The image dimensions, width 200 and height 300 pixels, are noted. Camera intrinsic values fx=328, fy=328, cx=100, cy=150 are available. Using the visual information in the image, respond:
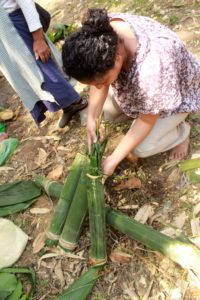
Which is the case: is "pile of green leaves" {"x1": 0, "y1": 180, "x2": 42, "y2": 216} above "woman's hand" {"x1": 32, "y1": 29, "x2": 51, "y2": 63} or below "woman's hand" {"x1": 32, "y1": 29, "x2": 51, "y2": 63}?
below

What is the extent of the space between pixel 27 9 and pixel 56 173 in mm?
1287

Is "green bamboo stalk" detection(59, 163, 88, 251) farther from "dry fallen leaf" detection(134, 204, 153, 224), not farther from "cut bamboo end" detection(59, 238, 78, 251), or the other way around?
"dry fallen leaf" detection(134, 204, 153, 224)

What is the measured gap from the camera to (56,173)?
2.76 m

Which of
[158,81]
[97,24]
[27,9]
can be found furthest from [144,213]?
[27,9]

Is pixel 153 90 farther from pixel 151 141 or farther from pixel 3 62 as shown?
pixel 3 62

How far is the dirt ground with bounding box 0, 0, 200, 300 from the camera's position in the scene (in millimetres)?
1976

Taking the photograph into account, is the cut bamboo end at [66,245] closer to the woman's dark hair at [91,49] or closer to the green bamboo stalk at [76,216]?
the green bamboo stalk at [76,216]

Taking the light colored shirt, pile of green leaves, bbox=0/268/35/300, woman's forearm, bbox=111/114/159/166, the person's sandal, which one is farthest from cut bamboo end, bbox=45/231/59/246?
the light colored shirt

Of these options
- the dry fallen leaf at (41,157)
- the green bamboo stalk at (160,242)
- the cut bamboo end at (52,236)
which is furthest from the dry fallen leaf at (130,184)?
the dry fallen leaf at (41,157)

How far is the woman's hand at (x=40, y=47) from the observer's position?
2586 mm

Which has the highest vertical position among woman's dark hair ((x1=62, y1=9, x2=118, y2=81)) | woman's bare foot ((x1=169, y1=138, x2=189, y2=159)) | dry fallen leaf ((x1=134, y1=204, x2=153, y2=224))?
woman's dark hair ((x1=62, y1=9, x2=118, y2=81))

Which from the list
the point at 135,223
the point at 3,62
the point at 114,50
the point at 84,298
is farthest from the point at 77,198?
the point at 3,62

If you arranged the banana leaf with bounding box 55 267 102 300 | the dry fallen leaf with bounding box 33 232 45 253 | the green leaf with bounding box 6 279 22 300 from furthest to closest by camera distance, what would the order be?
the dry fallen leaf with bounding box 33 232 45 253 < the green leaf with bounding box 6 279 22 300 < the banana leaf with bounding box 55 267 102 300

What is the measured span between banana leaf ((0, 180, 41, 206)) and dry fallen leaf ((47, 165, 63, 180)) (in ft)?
0.62
